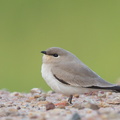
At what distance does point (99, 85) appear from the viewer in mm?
5758

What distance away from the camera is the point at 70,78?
584 cm

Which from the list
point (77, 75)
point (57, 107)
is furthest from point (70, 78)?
point (57, 107)

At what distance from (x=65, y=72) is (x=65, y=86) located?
207 millimetres

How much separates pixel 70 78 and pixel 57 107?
1.60 feet

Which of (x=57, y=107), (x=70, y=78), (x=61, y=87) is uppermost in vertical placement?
(x=70, y=78)

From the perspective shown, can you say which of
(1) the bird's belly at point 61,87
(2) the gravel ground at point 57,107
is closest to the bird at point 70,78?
(1) the bird's belly at point 61,87

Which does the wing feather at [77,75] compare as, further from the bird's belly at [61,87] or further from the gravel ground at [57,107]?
the gravel ground at [57,107]

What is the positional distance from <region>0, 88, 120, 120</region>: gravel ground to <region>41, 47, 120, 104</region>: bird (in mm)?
202

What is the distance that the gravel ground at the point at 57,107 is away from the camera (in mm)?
4430

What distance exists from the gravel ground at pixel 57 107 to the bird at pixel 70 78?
8.0 inches

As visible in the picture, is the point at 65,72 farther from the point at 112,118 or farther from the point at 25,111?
the point at 112,118

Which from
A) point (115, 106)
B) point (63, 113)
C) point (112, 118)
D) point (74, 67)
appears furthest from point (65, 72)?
point (112, 118)

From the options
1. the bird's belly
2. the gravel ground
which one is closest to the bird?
the bird's belly

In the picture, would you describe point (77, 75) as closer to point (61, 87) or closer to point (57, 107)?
point (61, 87)
